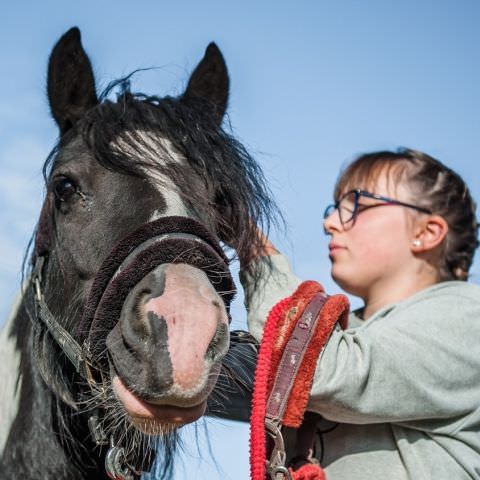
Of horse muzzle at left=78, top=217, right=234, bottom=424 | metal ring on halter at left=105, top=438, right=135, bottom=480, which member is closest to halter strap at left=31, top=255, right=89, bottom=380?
horse muzzle at left=78, top=217, right=234, bottom=424

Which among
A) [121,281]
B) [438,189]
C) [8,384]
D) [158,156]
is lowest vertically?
[8,384]

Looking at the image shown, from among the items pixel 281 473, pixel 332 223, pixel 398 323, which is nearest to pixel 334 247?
pixel 332 223

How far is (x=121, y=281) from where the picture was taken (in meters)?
1.80

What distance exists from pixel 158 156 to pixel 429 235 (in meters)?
0.97

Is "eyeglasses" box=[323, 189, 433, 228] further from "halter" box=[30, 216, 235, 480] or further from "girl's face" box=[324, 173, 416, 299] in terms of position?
"halter" box=[30, 216, 235, 480]

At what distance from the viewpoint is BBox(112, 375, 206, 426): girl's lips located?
5.58 feet

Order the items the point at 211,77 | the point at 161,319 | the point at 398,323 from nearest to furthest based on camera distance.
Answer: the point at 161,319 → the point at 398,323 → the point at 211,77

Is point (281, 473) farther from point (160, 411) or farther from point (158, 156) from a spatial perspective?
point (158, 156)

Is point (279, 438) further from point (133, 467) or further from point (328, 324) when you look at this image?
point (133, 467)

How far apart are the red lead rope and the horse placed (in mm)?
145

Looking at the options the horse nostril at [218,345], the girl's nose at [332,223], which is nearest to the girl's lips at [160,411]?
the horse nostril at [218,345]

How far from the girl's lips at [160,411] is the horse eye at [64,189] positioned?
793mm

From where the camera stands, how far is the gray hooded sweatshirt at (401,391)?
185 cm

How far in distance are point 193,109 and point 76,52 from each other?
0.57m
